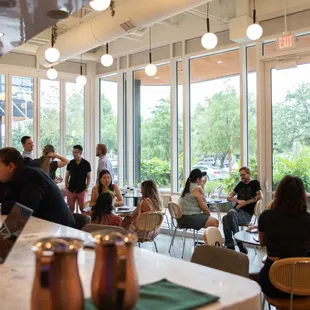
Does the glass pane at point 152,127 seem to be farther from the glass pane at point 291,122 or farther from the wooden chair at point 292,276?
the wooden chair at point 292,276

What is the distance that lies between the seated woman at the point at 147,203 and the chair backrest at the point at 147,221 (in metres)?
0.19

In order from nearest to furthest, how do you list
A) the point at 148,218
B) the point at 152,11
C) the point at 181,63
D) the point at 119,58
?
the point at 152,11, the point at 148,218, the point at 181,63, the point at 119,58

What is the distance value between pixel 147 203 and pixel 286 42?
3108mm

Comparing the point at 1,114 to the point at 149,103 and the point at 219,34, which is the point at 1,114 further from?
the point at 219,34

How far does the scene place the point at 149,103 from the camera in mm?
8500

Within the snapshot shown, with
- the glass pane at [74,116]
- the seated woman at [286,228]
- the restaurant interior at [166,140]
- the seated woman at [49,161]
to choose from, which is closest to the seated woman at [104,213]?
the restaurant interior at [166,140]

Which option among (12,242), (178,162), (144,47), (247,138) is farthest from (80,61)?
(12,242)

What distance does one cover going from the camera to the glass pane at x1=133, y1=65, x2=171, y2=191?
26.7ft

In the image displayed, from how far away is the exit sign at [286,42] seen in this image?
589cm

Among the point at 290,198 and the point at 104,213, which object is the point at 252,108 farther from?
the point at 290,198

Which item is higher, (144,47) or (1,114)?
(144,47)

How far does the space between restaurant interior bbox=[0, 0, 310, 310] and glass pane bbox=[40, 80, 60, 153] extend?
28 mm

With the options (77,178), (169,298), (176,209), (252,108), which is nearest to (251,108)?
(252,108)

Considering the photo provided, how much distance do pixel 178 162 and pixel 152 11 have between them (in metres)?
3.76
